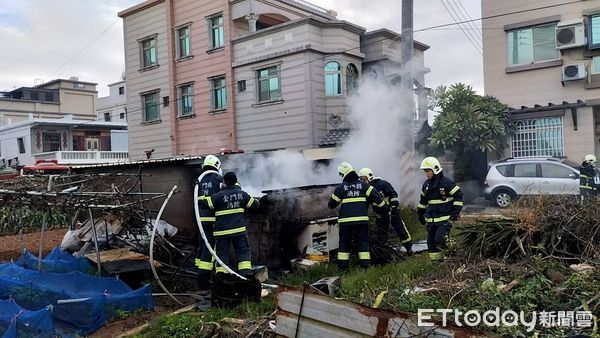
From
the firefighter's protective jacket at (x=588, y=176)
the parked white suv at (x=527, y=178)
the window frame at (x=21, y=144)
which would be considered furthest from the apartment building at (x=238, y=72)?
the window frame at (x=21, y=144)

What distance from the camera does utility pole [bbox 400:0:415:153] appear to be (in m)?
11.3

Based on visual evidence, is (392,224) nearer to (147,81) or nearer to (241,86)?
(241,86)

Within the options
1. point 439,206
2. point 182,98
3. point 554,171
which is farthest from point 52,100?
point 439,206

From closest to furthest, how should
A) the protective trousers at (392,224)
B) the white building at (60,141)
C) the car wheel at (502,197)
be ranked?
1. the protective trousers at (392,224)
2. the car wheel at (502,197)
3. the white building at (60,141)

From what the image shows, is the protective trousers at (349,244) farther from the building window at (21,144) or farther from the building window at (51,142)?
the building window at (21,144)

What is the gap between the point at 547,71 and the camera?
671 inches

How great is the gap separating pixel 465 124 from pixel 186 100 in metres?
12.3

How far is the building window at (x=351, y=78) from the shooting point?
1786 cm

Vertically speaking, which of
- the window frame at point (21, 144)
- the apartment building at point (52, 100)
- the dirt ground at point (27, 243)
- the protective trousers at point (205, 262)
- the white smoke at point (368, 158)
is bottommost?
the dirt ground at point (27, 243)

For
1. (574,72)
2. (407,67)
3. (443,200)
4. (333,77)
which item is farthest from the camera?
(333,77)

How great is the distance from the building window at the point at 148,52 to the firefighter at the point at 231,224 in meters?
17.9

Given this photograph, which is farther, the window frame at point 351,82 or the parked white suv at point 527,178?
the window frame at point 351,82

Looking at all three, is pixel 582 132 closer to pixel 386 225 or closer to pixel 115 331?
pixel 386 225

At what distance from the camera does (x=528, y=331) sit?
133 inches
